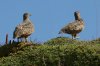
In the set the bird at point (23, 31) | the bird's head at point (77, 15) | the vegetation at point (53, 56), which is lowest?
the vegetation at point (53, 56)

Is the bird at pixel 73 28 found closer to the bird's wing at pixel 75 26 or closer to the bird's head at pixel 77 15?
the bird's wing at pixel 75 26

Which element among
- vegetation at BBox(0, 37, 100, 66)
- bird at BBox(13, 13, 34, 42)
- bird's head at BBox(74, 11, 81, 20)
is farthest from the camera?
bird's head at BBox(74, 11, 81, 20)

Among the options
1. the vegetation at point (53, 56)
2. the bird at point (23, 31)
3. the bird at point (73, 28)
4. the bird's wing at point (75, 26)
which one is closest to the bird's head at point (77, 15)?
the bird at point (73, 28)

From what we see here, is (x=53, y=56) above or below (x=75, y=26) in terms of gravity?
below

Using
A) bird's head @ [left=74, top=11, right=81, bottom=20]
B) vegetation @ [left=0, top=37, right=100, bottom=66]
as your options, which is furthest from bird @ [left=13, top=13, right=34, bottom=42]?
bird's head @ [left=74, top=11, right=81, bottom=20]

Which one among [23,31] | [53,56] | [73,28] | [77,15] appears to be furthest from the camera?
[77,15]

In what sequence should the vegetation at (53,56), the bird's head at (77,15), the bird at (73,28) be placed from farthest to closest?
1. the bird's head at (77,15)
2. the bird at (73,28)
3. the vegetation at (53,56)

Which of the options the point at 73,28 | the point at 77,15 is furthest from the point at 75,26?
the point at 77,15

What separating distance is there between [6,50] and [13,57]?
164 centimetres

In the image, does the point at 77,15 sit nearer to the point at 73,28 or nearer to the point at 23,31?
the point at 73,28

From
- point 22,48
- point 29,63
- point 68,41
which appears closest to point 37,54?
point 29,63

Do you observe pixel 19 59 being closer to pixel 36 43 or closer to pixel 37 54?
pixel 37 54

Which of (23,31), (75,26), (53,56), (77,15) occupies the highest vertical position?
(77,15)

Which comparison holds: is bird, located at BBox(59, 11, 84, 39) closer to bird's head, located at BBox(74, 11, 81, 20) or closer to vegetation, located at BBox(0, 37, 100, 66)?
bird's head, located at BBox(74, 11, 81, 20)
